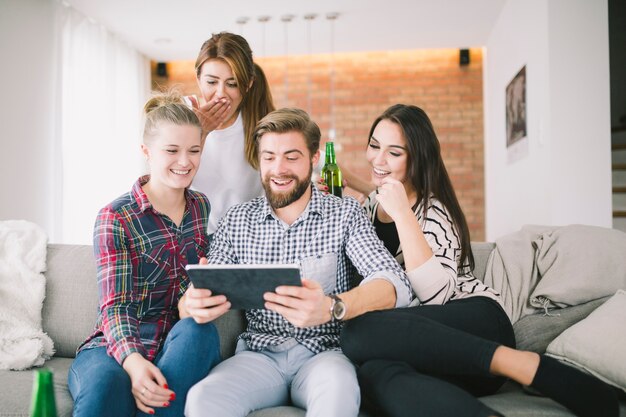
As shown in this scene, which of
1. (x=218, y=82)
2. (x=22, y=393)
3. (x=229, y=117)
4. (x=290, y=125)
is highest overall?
(x=218, y=82)

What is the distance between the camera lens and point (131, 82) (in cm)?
627

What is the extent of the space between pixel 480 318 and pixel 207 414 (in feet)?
2.77

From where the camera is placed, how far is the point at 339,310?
59.4 inches

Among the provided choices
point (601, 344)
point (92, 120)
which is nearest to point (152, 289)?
point (601, 344)

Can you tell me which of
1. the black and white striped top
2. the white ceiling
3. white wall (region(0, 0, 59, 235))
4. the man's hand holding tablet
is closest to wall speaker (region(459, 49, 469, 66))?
the white ceiling

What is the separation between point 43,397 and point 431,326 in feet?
3.30

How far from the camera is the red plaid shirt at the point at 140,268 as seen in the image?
1652mm

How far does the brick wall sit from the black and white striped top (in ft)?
15.3

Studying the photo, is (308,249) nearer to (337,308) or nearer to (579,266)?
(337,308)

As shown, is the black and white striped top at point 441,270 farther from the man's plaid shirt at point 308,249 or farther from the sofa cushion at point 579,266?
the sofa cushion at point 579,266

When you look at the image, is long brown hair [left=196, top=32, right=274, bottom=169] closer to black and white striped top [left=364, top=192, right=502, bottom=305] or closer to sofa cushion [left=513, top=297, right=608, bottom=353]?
black and white striped top [left=364, top=192, right=502, bottom=305]

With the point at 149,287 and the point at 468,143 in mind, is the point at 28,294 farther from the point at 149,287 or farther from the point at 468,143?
the point at 468,143

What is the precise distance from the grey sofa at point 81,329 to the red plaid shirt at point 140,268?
0.69 feet

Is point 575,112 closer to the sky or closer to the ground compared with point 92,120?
closer to the ground
